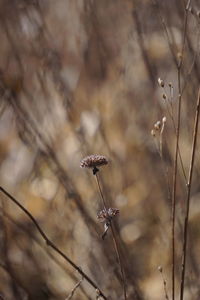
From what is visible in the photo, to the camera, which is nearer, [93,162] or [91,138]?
[93,162]

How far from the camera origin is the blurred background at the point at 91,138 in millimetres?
1256

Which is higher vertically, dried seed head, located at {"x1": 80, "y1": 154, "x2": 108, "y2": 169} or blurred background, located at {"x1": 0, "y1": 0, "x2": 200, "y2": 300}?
blurred background, located at {"x1": 0, "y1": 0, "x2": 200, "y2": 300}

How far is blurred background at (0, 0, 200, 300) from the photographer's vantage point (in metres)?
1.26

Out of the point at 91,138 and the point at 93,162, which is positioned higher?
the point at 91,138

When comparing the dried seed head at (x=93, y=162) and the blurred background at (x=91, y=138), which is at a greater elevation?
the blurred background at (x=91, y=138)

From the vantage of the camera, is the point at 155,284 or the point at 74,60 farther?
the point at 74,60

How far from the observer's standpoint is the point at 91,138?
4.31 ft

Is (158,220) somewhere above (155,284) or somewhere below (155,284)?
above

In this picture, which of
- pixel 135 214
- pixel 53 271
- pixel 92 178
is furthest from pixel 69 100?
pixel 53 271

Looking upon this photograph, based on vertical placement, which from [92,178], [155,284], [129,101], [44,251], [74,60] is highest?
[74,60]

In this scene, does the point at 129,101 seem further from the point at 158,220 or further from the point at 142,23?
the point at 158,220

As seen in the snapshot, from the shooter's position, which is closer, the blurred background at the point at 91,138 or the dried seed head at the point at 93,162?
the dried seed head at the point at 93,162

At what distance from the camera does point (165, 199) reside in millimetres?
1262

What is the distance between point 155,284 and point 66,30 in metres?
0.73
